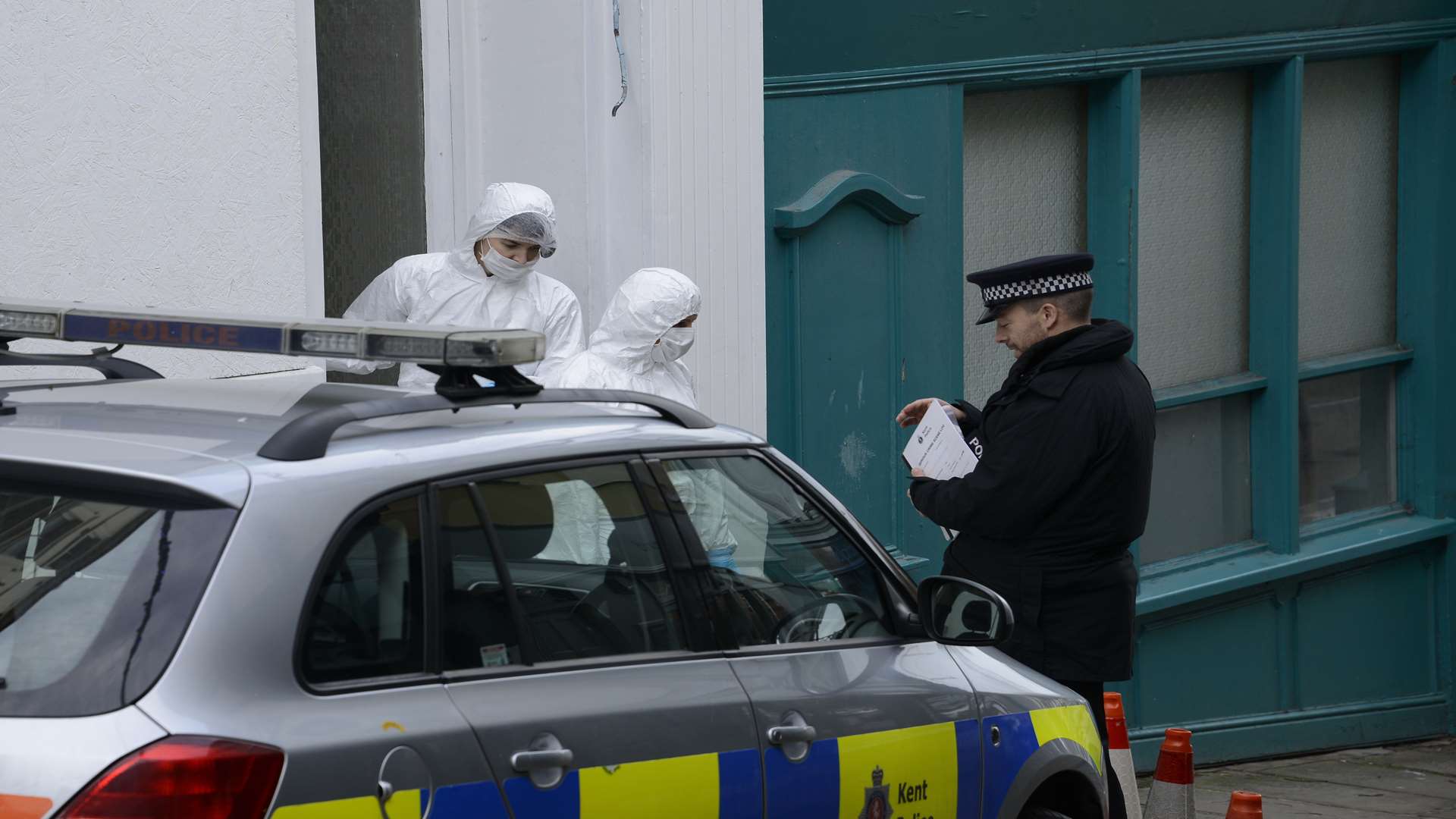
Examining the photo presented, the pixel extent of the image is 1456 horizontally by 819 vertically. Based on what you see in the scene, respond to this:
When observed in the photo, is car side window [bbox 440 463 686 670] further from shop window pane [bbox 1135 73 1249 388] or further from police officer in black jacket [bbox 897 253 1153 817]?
shop window pane [bbox 1135 73 1249 388]

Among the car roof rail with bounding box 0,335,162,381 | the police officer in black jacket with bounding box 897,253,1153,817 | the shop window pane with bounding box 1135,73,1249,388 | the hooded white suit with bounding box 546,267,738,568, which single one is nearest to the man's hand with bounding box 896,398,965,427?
the police officer in black jacket with bounding box 897,253,1153,817

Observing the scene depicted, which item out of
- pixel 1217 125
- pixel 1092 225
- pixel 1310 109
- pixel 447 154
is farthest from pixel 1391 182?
pixel 447 154

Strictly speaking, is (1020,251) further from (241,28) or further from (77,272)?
(77,272)

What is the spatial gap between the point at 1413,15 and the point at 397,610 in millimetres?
8479

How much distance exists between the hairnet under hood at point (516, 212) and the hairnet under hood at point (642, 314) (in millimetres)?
320

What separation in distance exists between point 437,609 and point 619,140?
13.7 feet

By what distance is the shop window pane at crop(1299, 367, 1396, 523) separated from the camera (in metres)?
9.93

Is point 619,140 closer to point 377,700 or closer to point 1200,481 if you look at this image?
point 1200,481

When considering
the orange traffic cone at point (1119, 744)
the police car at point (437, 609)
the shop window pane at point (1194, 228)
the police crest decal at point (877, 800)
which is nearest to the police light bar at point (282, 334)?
the police car at point (437, 609)

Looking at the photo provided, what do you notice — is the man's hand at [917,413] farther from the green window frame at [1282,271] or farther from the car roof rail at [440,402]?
the green window frame at [1282,271]

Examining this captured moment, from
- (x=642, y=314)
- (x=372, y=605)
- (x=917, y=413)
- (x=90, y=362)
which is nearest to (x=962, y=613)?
(x=372, y=605)

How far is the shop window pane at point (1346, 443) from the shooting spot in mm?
9930

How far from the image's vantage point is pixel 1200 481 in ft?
30.9

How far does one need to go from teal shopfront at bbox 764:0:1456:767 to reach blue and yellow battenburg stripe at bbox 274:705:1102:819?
349 cm
